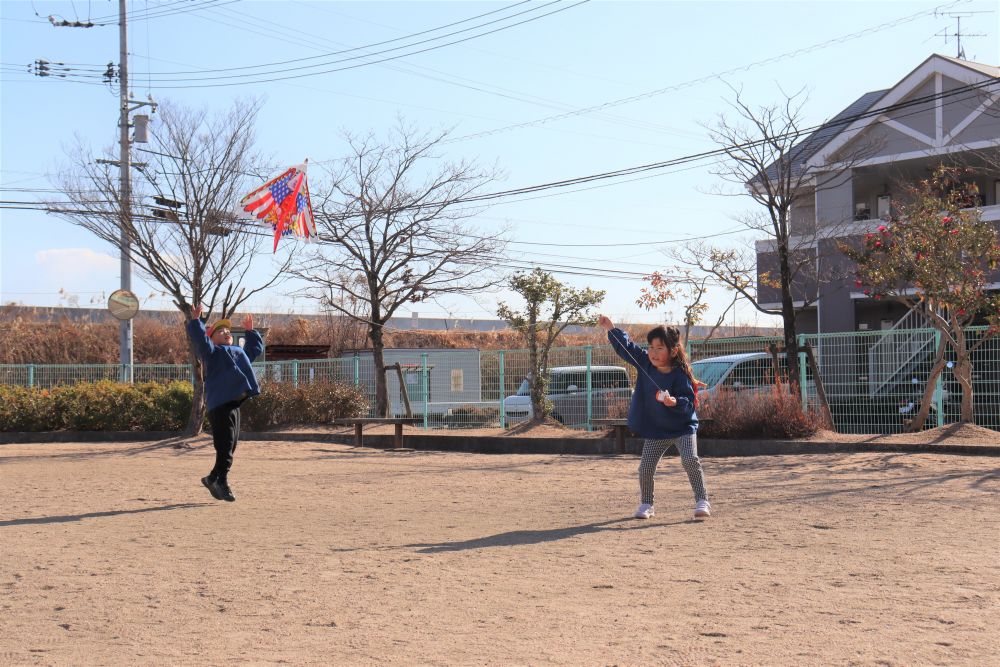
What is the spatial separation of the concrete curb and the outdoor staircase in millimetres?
2564

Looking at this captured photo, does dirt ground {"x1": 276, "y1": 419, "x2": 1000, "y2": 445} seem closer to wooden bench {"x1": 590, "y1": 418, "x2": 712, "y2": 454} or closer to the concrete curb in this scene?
the concrete curb

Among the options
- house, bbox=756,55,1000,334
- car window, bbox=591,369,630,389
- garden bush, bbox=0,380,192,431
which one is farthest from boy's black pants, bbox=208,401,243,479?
house, bbox=756,55,1000,334

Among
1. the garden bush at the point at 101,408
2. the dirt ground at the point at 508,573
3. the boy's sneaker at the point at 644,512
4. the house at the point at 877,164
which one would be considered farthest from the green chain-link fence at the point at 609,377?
the boy's sneaker at the point at 644,512

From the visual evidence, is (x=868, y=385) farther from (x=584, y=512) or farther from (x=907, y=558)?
(x=907, y=558)

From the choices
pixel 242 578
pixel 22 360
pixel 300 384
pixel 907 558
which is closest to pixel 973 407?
pixel 907 558

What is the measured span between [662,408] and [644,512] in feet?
2.58

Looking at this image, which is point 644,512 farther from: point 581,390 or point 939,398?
point 581,390

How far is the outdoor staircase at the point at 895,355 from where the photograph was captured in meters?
15.3

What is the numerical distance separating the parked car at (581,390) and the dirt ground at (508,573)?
6624 mm

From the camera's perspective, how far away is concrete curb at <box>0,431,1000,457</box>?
1240cm

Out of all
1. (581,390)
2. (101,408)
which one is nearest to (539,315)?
(581,390)

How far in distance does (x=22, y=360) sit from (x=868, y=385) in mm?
26101

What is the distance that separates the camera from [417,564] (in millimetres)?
5852

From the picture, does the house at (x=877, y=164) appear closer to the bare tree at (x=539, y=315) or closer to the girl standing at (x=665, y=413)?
the bare tree at (x=539, y=315)
